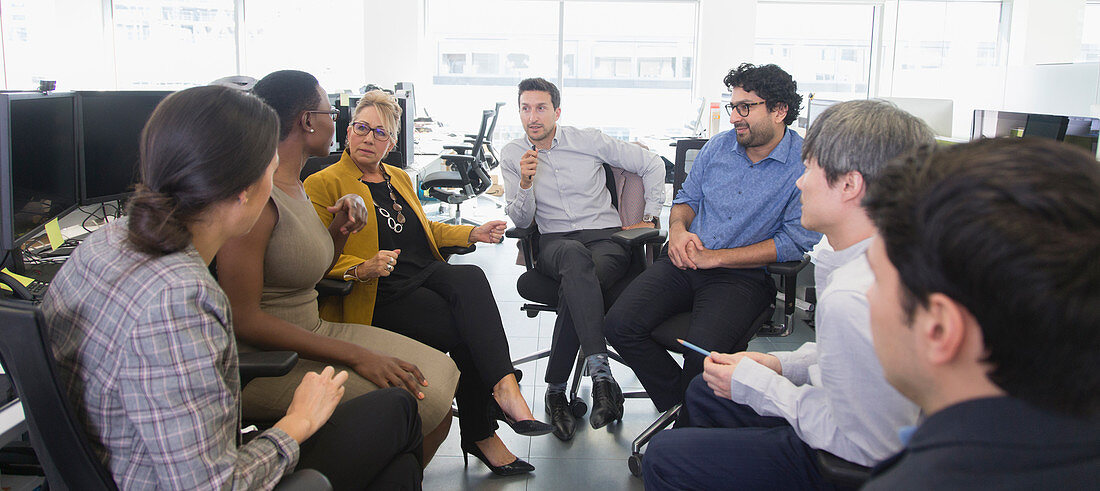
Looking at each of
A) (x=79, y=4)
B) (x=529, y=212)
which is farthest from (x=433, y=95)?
(x=529, y=212)

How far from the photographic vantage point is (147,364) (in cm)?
98

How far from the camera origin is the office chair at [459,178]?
18.8 ft

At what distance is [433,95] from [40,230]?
7503 millimetres

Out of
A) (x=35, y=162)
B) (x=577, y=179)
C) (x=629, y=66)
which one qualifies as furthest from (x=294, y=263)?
(x=629, y=66)

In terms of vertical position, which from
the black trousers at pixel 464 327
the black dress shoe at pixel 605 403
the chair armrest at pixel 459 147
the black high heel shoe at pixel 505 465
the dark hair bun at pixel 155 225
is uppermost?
the dark hair bun at pixel 155 225

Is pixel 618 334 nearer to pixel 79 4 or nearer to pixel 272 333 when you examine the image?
pixel 272 333

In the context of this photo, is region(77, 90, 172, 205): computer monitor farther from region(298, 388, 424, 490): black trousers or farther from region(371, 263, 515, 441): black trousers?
region(298, 388, 424, 490): black trousers

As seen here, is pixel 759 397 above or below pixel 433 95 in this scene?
below

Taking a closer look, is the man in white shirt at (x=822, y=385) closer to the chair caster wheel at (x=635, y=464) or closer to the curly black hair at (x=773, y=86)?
the chair caster wheel at (x=635, y=464)

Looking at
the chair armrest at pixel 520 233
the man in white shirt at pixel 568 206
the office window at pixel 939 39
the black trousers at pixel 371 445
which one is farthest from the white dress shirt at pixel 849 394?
the office window at pixel 939 39

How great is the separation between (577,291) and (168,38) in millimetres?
8047

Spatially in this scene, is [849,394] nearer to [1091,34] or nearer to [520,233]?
[520,233]

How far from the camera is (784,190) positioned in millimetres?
2537

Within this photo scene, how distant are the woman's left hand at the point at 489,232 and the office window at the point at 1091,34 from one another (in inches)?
351
